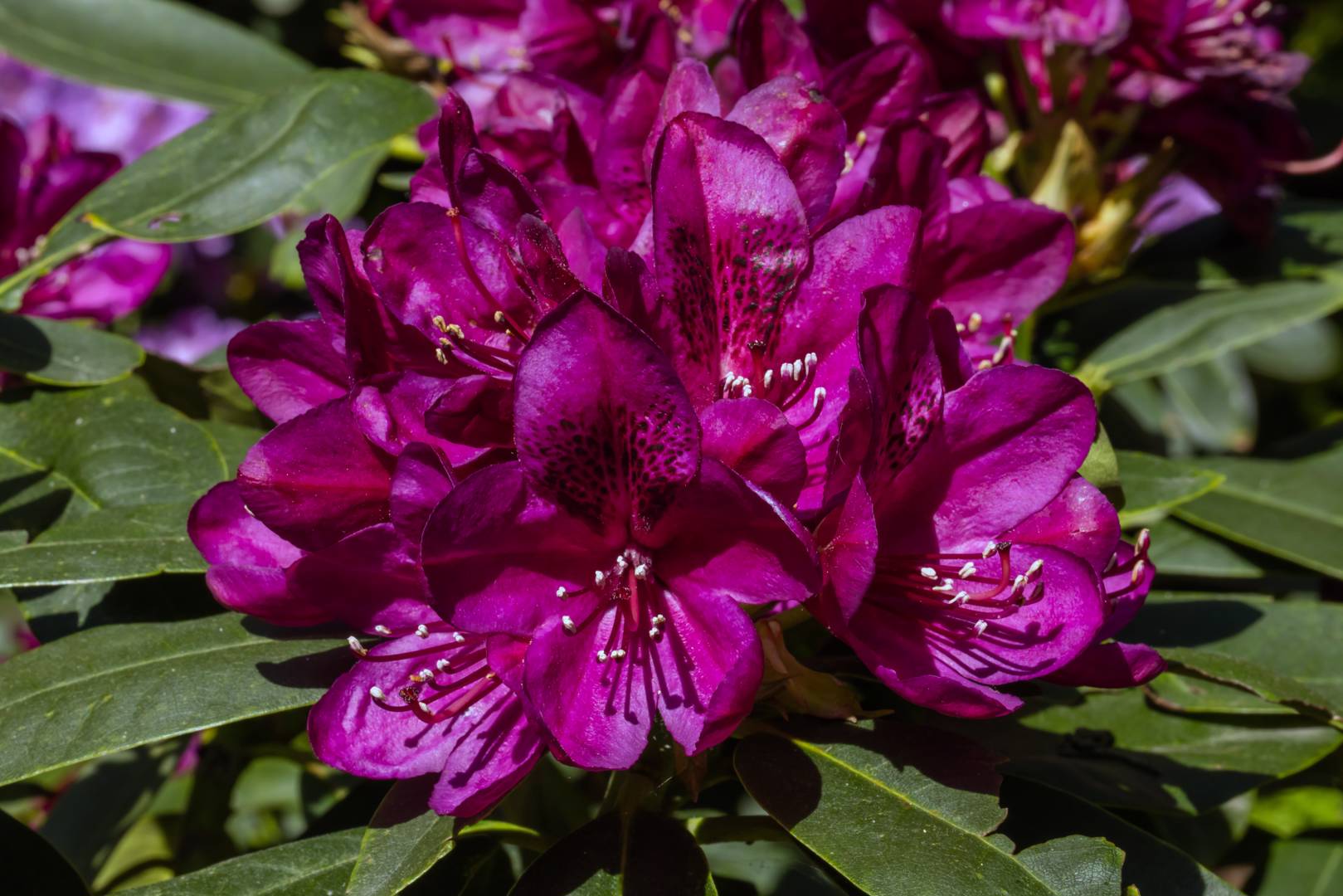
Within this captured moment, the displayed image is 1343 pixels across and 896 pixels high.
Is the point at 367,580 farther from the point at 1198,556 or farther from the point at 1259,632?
the point at 1198,556

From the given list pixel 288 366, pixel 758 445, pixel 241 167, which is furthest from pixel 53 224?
pixel 758 445

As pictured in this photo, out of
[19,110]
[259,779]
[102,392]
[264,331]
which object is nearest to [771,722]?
[264,331]

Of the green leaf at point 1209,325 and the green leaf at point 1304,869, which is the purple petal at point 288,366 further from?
the green leaf at point 1304,869

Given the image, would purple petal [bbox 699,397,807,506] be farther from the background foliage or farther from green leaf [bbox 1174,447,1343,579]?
green leaf [bbox 1174,447,1343,579]

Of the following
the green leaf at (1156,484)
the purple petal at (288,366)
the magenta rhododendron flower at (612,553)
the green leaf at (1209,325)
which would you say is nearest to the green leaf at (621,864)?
the magenta rhododendron flower at (612,553)

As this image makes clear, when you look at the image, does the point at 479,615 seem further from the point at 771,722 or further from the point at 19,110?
the point at 19,110

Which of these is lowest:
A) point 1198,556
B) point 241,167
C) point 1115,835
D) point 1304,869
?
point 1304,869
